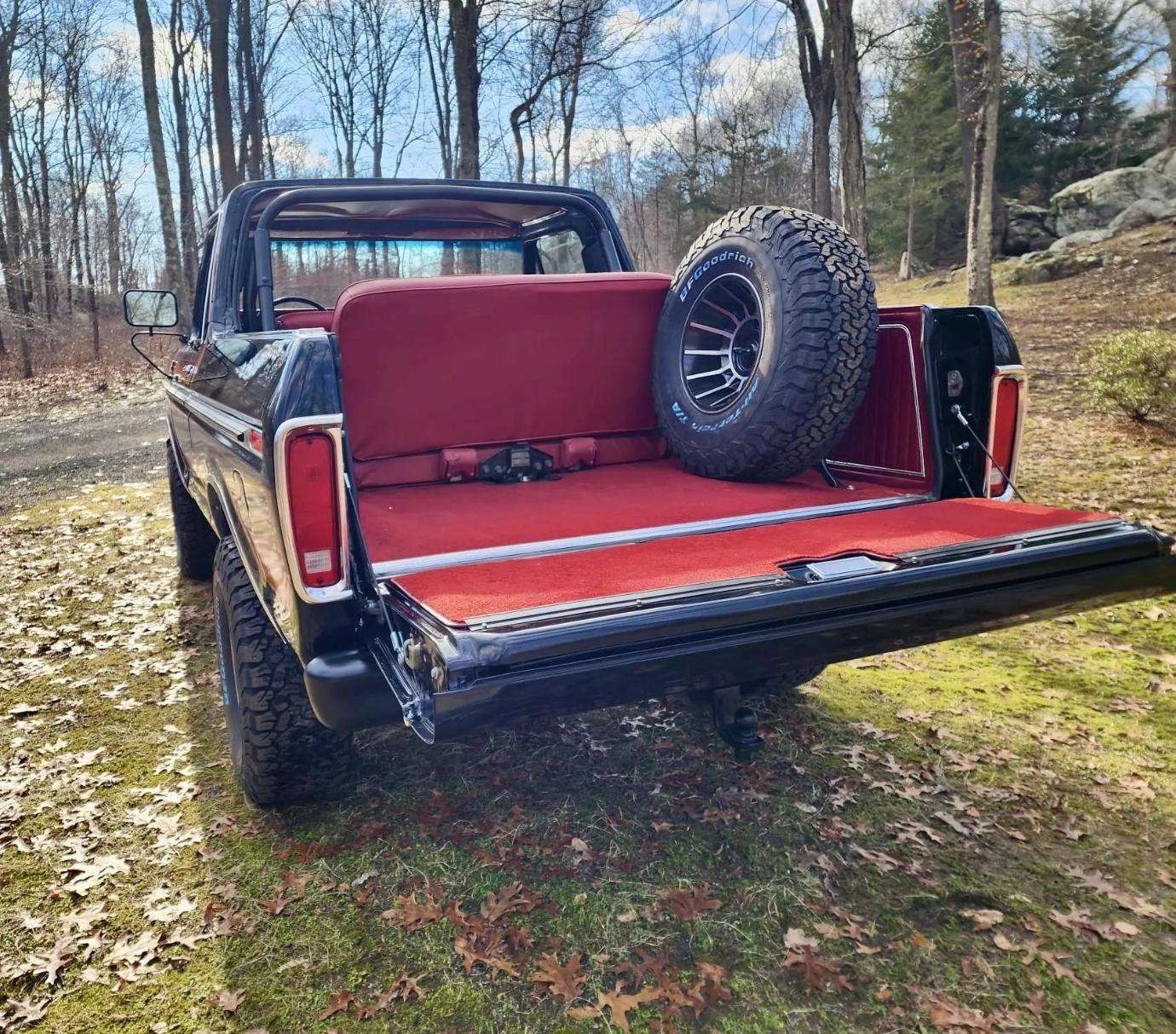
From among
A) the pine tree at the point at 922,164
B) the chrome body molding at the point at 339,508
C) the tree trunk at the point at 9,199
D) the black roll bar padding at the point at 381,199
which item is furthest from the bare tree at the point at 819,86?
the tree trunk at the point at 9,199

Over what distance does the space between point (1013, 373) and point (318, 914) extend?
111 inches

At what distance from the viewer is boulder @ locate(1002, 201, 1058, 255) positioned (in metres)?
19.4

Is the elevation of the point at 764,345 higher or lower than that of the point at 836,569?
higher

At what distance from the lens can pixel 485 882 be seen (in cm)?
257

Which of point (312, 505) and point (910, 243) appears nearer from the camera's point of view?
point (312, 505)

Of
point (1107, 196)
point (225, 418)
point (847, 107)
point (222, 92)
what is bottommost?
point (225, 418)

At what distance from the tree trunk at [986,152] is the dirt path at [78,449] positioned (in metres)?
10.1

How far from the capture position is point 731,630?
187 cm

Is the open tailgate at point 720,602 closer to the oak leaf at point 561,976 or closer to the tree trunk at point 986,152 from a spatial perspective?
the oak leaf at point 561,976

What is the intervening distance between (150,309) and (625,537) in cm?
295

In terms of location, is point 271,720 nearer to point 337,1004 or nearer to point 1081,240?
point 337,1004

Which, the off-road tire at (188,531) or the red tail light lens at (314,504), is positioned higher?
the red tail light lens at (314,504)

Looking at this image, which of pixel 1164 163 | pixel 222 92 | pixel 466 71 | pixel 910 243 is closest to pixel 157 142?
pixel 222 92

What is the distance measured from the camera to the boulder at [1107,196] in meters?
18.5
